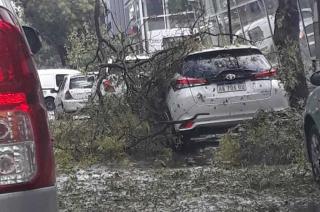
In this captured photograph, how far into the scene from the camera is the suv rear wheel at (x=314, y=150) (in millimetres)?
5970

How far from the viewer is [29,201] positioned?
2.05 m

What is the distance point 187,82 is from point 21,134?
6.61 metres

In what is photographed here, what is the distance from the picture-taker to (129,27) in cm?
984

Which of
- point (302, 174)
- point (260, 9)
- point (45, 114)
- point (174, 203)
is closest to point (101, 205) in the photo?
point (174, 203)

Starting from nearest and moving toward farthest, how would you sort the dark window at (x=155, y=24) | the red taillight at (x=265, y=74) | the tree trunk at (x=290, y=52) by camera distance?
the tree trunk at (x=290, y=52), the red taillight at (x=265, y=74), the dark window at (x=155, y=24)

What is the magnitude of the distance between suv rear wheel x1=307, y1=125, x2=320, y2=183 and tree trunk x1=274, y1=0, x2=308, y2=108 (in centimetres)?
223

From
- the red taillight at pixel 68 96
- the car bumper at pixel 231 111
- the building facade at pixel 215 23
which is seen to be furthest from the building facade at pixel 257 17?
the car bumper at pixel 231 111

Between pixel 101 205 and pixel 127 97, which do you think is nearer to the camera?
pixel 101 205

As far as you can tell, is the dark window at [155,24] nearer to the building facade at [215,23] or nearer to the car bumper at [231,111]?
the building facade at [215,23]

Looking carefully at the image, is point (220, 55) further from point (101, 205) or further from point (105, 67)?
point (101, 205)

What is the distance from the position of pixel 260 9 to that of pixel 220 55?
10003 mm

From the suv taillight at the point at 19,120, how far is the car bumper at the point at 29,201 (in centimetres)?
2

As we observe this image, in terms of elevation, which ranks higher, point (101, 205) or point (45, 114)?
point (45, 114)

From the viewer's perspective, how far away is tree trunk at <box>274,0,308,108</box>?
27.4 feet
